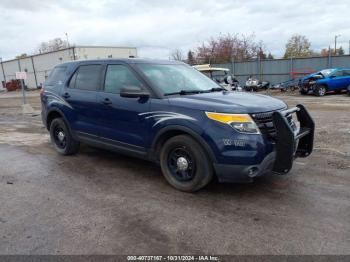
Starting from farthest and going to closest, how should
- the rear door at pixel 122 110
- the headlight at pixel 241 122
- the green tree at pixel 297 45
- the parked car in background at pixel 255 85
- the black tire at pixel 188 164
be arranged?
the green tree at pixel 297 45 < the parked car in background at pixel 255 85 < the rear door at pixel 122 110 < the black tire at pixel 188 164 < the headlight at pixel 241 122

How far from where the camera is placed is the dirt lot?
316 cm

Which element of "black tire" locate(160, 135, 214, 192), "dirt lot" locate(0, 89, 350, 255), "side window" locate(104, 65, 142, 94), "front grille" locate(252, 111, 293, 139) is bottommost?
"dirt lot" locate(0, 89, 350, 255)

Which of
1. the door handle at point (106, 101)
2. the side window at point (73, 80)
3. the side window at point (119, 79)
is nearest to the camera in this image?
the side window at point (119, 79)

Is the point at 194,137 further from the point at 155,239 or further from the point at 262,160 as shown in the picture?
the point at 155,239

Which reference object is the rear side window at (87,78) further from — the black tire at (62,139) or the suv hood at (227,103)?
the suv hood at (227,103)

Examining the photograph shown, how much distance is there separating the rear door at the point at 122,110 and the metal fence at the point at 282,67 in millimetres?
20987

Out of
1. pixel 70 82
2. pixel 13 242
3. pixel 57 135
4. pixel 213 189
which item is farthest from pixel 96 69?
pixel 13 242

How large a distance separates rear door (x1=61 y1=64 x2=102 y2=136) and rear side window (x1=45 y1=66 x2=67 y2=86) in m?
0.31

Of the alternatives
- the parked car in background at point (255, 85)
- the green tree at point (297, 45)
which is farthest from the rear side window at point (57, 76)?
A: the green tree at point (297, 45)

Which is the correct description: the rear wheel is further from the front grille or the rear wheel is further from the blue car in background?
the front grille

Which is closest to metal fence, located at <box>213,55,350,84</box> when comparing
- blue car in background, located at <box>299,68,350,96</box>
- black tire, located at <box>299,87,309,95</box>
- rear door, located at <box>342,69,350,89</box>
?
rear door, located at <box>342,69,350,89</box>

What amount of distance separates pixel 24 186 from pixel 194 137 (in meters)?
2.70

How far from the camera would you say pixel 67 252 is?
10.0ft

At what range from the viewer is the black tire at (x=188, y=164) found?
4.12m
